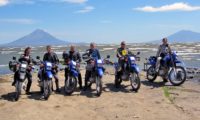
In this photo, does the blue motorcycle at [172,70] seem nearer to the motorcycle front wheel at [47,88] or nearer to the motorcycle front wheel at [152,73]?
the motorcycle front wheel at [152,73]

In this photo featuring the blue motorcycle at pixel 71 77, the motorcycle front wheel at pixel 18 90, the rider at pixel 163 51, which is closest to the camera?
the motorcycle front wheel at pixel 18 90

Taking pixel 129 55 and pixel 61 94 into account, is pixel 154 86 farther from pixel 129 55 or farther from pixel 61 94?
pixel 61 94

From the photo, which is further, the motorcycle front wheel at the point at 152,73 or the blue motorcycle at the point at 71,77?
the motorcycle front wheel at the point at 152,73

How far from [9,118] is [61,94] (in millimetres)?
3717

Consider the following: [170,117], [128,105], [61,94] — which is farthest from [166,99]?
[61,94]

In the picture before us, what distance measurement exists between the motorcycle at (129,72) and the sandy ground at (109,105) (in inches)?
14.6

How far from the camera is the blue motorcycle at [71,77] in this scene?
14594 mm

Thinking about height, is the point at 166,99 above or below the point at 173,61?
below

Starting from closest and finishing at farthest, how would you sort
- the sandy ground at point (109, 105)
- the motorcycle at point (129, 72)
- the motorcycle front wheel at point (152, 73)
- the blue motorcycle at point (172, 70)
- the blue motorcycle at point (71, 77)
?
the sandy ground at point (109, 105) < the blue motorcycle at point (71, 77) < the motorcycle at point (129, 72) < the blue motorcycle at point (172, 70) < the motorcycle front wheel at point (152, 73)

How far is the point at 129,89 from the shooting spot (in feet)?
52.1

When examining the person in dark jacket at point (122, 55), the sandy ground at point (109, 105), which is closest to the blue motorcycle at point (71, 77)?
the sandy ground at point (109, 105)

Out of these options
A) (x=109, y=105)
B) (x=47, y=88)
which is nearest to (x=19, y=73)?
(x=47, y=88)

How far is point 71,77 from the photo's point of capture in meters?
14.7

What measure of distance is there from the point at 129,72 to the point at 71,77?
8.25 ft
